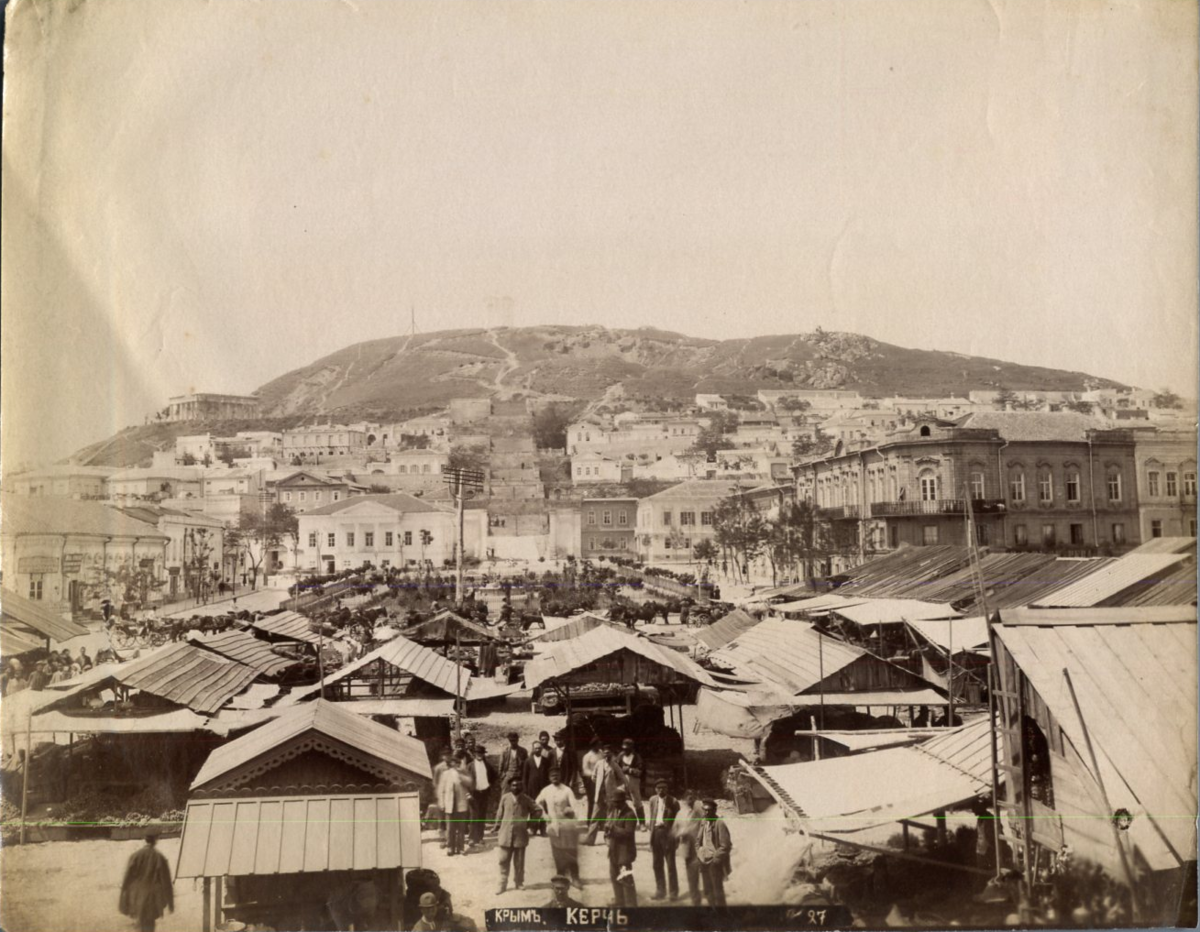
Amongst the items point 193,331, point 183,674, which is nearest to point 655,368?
point 193,331

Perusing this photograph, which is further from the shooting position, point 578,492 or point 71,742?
point 578,492

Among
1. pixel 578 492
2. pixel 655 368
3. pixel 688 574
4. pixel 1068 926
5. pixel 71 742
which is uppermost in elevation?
pixel 655 368

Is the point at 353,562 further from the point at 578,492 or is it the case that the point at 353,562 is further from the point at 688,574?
the point at 688,574

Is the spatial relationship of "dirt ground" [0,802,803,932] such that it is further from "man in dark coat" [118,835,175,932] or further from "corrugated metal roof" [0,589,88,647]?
"corrugated metal roof" [0,589,88,647]

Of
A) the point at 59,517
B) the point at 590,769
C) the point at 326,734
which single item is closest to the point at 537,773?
the point at 590,769

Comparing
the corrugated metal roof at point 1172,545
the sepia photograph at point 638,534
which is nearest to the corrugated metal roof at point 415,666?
the sepia photograph at point 638,534

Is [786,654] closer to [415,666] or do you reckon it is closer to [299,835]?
[415,666]

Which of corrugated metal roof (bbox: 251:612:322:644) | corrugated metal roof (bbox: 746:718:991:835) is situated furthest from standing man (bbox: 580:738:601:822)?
corrugated metal roof (bbox: 251:612:322:644)

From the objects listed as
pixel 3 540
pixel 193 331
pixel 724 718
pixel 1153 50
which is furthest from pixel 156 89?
pixel 1153 50

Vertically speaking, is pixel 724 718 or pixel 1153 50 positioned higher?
pixel 1153 50
